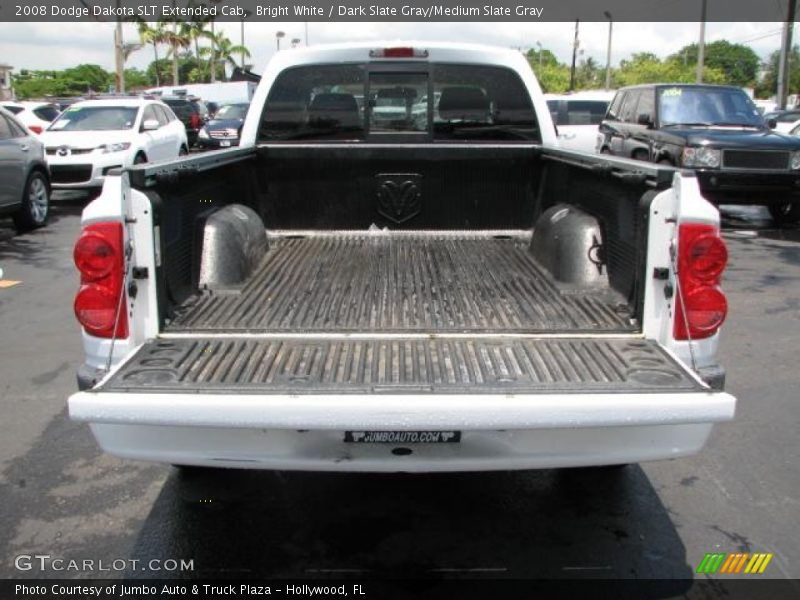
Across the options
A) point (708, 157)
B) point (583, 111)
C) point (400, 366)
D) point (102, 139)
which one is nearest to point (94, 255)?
point (400, 366)

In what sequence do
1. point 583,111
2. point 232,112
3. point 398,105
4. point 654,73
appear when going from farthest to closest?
point 654,73, point 232,112, point 583,111, point 398,105

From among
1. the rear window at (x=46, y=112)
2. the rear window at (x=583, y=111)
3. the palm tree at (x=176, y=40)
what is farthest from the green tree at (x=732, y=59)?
the rear window at (x=46, y=112)

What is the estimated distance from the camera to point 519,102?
16.9 feet

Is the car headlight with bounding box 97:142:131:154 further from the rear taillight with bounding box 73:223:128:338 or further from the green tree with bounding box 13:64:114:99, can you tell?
the green tree with bounding box 13:64:114:99

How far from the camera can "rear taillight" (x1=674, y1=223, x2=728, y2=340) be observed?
9.33 feet

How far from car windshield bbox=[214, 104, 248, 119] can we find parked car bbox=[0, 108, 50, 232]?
12.8m

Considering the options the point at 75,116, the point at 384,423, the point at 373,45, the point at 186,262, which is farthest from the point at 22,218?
the point at 384,423

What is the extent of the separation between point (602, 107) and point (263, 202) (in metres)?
16.8

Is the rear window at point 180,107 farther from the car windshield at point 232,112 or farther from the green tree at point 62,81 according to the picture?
the green tree at point 62,81

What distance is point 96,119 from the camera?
575 inches

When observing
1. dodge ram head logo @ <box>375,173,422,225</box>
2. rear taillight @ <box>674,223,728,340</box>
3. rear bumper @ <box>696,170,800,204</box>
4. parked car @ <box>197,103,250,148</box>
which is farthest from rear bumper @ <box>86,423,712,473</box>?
parked car @ <box>197,103,250,148</box>

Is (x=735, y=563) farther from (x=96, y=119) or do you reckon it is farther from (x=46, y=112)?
(x=46, y=112)

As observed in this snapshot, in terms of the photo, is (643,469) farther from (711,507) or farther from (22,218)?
(22,218)

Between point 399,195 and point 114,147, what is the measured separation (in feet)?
33.2
